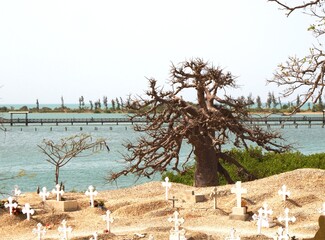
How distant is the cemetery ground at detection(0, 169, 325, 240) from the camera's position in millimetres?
19297

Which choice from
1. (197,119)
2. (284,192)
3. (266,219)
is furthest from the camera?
(197,119)

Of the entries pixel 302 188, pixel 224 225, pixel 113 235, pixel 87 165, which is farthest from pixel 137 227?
pixel 87 165

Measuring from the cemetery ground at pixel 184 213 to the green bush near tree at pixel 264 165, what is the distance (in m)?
6.28

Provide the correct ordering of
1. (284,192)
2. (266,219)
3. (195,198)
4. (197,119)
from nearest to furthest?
(266,219) → (284,192) → (195,198) → (197,119)

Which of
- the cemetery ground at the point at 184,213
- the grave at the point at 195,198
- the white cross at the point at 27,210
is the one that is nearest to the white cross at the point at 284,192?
the cemetery ground at the point at 184,213

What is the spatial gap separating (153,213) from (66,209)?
3420 millimetres

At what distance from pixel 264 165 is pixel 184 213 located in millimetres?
12339

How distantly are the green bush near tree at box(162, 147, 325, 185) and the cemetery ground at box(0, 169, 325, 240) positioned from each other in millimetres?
6277

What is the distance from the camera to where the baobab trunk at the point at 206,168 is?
30.4 meters

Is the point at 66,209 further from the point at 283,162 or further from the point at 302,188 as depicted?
the point at 283,162

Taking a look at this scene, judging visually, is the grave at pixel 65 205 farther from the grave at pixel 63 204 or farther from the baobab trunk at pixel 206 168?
the baobab trunk at pixel 206 168

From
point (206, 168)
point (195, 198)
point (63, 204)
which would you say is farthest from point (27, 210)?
point (206, 168)

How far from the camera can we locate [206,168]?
30562mm

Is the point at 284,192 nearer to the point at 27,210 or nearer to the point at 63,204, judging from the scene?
the point at 63,204
